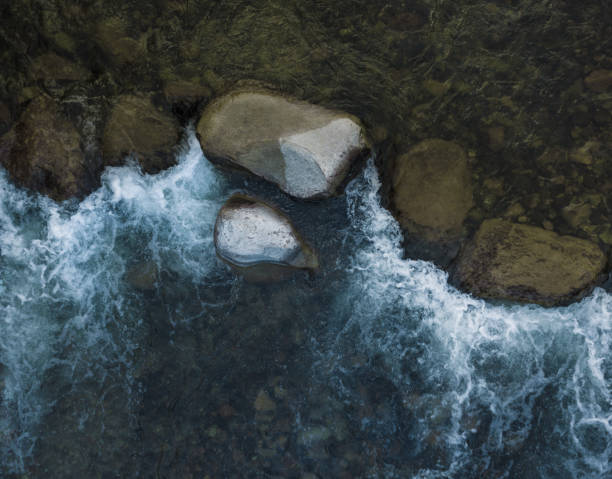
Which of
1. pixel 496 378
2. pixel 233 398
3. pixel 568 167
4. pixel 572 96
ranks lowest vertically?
pixel 233 398

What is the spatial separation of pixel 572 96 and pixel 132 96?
4563 mm

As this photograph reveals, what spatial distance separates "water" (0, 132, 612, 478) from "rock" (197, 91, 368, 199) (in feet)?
0.78

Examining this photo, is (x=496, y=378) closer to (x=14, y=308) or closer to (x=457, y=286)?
(x=457, y=286)

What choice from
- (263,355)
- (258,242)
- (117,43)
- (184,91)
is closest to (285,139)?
(258,242)

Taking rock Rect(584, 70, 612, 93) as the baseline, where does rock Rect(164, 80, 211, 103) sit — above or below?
below

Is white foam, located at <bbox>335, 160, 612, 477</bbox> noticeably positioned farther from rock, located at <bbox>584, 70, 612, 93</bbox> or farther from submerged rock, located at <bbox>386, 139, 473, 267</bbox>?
rock, located at <bbox>584, 70, 612, 93</bbox>

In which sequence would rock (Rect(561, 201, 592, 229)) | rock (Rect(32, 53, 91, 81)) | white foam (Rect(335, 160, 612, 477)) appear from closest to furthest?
white foam (Rect(335, 160, 612, 477))
rock (Rect(561, 201, 592, 229))
rock (Rect(32, 53, 91, 81))

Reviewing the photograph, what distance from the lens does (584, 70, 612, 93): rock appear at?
4508 millimetres

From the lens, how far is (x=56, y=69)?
181 inches

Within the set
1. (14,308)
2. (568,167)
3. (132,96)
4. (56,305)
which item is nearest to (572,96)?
(568,167)

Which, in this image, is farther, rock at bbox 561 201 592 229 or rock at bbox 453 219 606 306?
rock at bbox 561 201 592 229

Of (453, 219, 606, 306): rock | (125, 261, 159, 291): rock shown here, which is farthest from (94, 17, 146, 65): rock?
(453, 219, 606, 306): rock

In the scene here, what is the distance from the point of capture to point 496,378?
4.39m

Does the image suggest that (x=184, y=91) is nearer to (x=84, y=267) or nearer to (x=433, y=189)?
(x=84, y=267)
